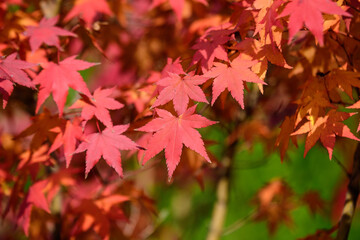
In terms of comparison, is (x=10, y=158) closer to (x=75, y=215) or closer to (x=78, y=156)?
(x=75, y=215)

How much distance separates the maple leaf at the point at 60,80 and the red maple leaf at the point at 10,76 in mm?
95

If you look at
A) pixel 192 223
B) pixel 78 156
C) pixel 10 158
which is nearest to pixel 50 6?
pixel 10 158

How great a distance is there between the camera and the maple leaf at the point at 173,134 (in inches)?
34.4

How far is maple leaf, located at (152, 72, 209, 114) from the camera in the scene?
0.88m

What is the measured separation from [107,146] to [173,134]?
0.59 ft

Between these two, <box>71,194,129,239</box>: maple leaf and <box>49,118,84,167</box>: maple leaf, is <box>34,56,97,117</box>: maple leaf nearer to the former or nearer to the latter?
<box>49,118,84,167</box>: maple leaf

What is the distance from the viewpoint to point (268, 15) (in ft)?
2.78

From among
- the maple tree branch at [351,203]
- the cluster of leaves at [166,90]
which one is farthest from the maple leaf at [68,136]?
the maple tree branch at [351,203]

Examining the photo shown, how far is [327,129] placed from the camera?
93 cm

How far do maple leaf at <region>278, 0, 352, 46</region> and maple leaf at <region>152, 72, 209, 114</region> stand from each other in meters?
0.24

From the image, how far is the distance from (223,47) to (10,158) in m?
1.01

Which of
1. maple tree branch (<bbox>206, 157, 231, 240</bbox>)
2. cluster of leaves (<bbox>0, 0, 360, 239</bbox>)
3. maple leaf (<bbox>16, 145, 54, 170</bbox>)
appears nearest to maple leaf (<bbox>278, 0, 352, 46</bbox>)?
cluster of leaves (<bbox>0, 0, 360, 239</bbox>)

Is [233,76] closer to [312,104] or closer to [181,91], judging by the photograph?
[181,91]

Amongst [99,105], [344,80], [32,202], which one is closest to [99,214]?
[32,202]
